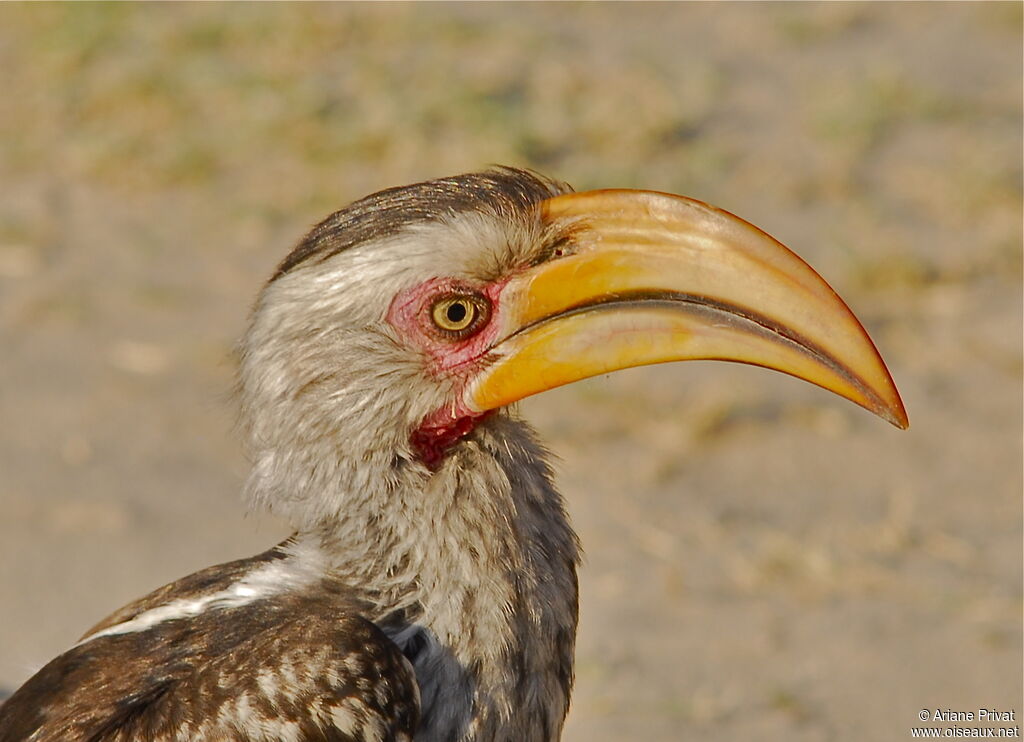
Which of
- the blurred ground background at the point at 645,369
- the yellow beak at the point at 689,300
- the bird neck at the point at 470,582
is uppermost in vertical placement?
the blurred ground background at the point at 645,369

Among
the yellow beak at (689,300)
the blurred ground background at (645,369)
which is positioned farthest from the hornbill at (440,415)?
the blurred ground background at (645,369)

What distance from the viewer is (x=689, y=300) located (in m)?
2.82

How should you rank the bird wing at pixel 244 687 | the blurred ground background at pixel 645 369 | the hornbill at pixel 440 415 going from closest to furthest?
the bird wing at pixel 244 687 < the hornbill at pixel 440 415 < the blurred ground background at pixel 645 369

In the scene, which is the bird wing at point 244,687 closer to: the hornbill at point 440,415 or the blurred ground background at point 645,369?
the hornbill at point 440,415

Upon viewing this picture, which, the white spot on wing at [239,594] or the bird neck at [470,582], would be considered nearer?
the bird neck at [470,582]

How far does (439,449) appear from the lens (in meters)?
3.00

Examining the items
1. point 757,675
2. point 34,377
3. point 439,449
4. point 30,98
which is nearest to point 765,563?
point 757,675

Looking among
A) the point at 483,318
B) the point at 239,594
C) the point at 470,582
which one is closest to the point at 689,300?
the point at 483,318

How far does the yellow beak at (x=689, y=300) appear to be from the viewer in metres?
2.77

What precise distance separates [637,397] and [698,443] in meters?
0.38

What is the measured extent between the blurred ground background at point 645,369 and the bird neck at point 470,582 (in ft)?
1.61

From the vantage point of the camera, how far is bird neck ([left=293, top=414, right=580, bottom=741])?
2.87 m

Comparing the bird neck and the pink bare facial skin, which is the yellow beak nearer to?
the pink bare facial skin

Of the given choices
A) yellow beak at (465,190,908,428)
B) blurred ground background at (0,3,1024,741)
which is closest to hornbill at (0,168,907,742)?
yellow beak at (465,190,908,428)
